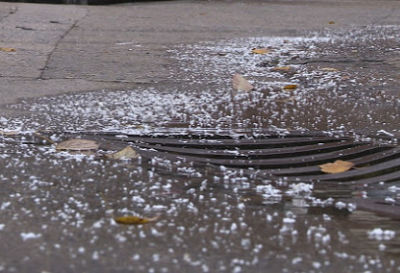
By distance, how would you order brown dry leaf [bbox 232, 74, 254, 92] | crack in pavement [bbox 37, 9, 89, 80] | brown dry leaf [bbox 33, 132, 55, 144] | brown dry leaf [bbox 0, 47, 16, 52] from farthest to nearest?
brown dry leaf [bbox 0, 47, 16, 52] → crack in pavement [bbox 37, 9, 89, 80] → brown dry leaf [bbox 232, 74, 254, 92] → brown dry leaf [bbox 33, 132, 55, 144]

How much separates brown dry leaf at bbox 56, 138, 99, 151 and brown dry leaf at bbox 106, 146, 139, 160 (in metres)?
0.14

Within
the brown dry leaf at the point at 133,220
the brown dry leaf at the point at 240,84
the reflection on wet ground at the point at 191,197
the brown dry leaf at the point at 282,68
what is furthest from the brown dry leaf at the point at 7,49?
the brown dry leaf at the point at 133,220

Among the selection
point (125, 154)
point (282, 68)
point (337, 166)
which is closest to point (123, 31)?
point (282, 68)

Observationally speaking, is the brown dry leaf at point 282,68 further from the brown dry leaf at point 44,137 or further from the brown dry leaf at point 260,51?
the brown dry leaf at point 44,137

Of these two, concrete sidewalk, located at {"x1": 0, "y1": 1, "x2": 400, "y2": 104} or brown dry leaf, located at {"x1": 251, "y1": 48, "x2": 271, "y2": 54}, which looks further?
brown dry leaf, located at {"x1": 251, "y1": 48, "x2": 271, "y2": 54}

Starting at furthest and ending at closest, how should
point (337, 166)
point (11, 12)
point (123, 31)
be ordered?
point (11, 12) < point (123, 31) < point (337, 166)

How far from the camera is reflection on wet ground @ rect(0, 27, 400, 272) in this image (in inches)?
81.2

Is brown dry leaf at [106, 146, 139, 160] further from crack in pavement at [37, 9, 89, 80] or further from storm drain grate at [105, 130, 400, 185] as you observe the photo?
crack in pavement at [37, 9, 89, 80]

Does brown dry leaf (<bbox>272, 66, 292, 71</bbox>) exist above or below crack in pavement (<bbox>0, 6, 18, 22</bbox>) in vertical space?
below

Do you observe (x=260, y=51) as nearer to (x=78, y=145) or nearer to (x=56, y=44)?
(x=56, y=44)

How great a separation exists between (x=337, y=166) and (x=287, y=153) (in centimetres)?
26

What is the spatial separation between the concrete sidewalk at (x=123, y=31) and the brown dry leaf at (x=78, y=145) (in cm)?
91

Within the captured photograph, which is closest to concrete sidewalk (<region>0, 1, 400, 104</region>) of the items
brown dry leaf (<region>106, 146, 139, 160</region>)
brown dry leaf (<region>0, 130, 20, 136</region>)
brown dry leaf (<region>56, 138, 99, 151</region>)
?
brown dry leaf (<region>0, 130, 20, 136</region>)

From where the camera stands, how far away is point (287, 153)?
310cm
